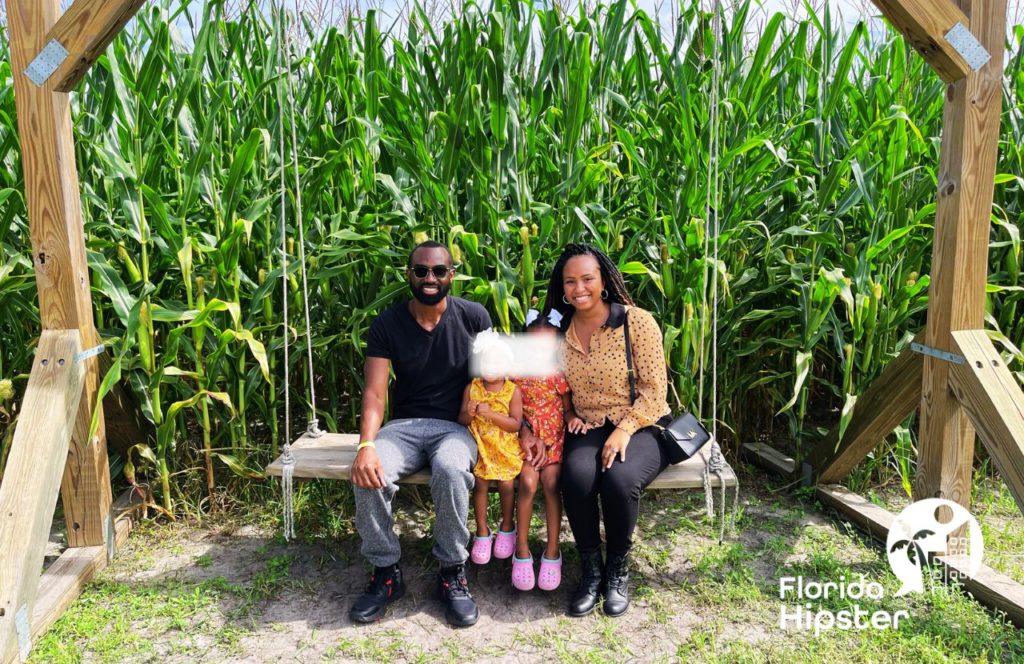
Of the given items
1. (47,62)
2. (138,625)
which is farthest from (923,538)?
(47,62)

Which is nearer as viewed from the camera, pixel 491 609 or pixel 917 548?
pixel 491 609

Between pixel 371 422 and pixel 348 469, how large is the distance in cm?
17

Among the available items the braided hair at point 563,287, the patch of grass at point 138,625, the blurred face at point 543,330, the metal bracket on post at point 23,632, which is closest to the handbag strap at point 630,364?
the braided hair at point 563,287

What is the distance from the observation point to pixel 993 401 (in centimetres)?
223

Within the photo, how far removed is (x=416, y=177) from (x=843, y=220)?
1779 millimetres

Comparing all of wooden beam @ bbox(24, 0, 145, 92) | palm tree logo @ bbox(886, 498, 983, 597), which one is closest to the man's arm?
wooden beam @ bbox(24, 0, 145, 92)

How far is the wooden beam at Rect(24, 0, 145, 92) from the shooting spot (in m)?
2.27

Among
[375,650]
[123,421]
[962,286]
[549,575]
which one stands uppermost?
[962,286]

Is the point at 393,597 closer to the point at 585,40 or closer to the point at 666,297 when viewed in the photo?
the point at 666,297

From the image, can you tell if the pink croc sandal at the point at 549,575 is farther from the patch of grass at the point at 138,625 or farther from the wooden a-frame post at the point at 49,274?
the wooden a-frame post at the point at 49,274

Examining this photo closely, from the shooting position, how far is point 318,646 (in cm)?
226

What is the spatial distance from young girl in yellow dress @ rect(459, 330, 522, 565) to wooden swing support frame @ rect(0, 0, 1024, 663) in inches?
51.0

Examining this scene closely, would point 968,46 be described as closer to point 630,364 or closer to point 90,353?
point 630,364

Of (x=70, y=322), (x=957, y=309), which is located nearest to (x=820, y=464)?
(x=957, y=309)
